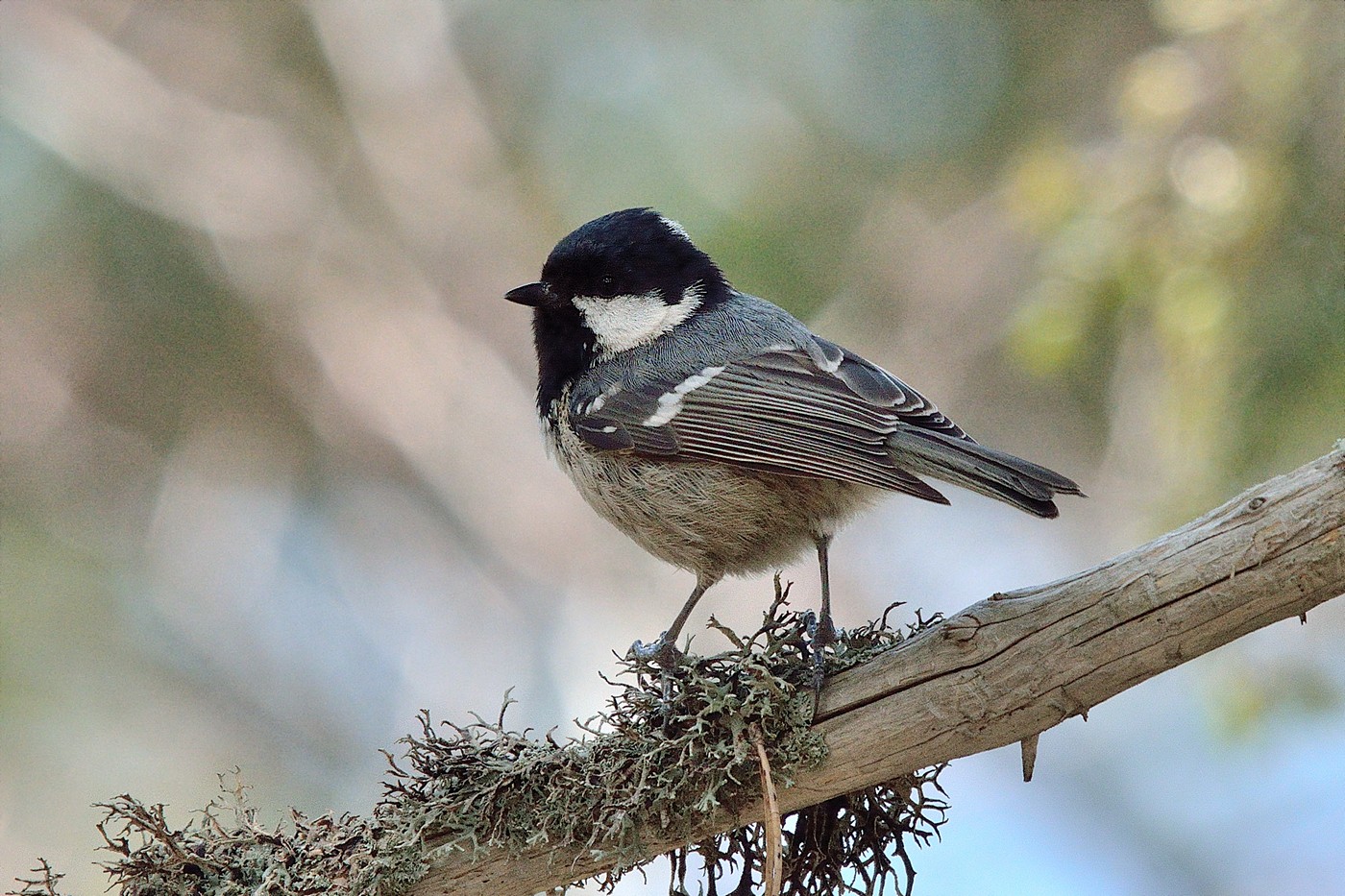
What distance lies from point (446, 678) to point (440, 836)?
371cm

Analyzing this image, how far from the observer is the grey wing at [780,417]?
9.18 ft

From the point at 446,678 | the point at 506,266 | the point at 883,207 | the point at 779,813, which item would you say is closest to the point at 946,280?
the point at 883,207

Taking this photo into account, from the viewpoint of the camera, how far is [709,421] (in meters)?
3.08

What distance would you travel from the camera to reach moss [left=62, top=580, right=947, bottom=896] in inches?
96.3

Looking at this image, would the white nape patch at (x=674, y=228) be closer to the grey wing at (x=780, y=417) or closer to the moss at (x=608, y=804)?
the grey wing at (x=780, y=417)

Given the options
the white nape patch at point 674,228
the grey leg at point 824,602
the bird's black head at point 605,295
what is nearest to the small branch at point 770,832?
the grey leg at point 824,602

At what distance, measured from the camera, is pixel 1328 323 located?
3.30 m

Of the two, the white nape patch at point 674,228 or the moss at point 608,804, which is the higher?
the white nape patch at point 674,228

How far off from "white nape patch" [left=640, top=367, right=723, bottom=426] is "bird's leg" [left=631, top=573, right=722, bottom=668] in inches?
16.8

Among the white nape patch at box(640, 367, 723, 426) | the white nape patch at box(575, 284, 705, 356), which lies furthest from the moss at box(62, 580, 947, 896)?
the white nape patch at box(575, 284, 705, 356)

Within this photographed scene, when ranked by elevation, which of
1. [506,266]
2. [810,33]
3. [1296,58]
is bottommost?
[1296,58]

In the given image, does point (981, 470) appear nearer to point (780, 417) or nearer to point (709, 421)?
point (780, 417)

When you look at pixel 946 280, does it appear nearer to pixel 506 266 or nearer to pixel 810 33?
pixel 810 33

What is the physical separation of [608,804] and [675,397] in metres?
1.17
